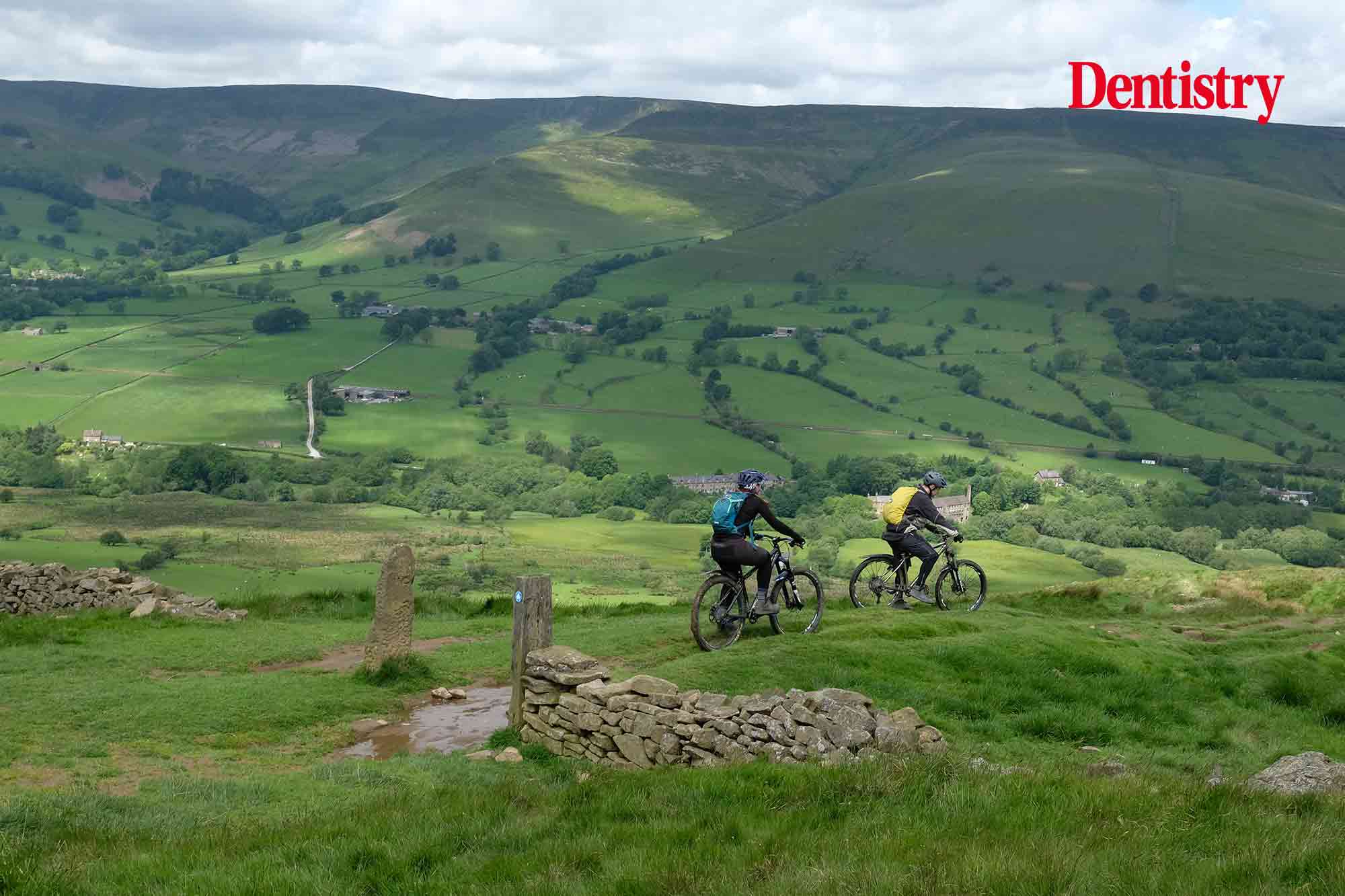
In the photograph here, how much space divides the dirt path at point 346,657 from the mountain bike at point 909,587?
733 centimetres

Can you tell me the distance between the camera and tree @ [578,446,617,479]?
321 feet

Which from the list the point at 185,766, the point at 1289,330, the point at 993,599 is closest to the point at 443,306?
the point at 1289,330

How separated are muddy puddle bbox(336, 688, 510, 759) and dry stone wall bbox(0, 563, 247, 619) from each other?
9.54 m

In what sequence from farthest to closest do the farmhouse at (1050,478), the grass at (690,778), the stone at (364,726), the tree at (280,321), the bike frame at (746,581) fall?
the tree at (280,321) < the farmhouse at (1050,478) < the bike frame at (746,581) < the stone at (364,726) < the grass at (690,778)

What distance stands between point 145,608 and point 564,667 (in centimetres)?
1295

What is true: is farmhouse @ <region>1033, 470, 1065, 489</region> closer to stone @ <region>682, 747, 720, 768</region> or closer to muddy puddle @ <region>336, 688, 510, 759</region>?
muddy puddle @ <region>336, 688, 510, 759</region>

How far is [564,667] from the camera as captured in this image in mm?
14758

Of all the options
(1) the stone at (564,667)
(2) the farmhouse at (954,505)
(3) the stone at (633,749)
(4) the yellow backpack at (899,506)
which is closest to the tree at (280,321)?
(2) the farmhouse at (954,505)

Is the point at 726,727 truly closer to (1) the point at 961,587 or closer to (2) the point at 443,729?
(2) the point at 443,729

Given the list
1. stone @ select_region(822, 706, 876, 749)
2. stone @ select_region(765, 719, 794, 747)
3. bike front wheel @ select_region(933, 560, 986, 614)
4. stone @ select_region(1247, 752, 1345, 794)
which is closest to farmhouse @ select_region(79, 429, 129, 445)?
bike front wheel @ select_region(933, 560, 986, 614)

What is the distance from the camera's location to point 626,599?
→ 124ft

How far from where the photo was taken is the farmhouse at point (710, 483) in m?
91.6

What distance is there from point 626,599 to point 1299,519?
71.8 m

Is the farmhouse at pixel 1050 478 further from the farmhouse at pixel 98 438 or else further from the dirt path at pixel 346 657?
the dirt path at pixel 346 657
